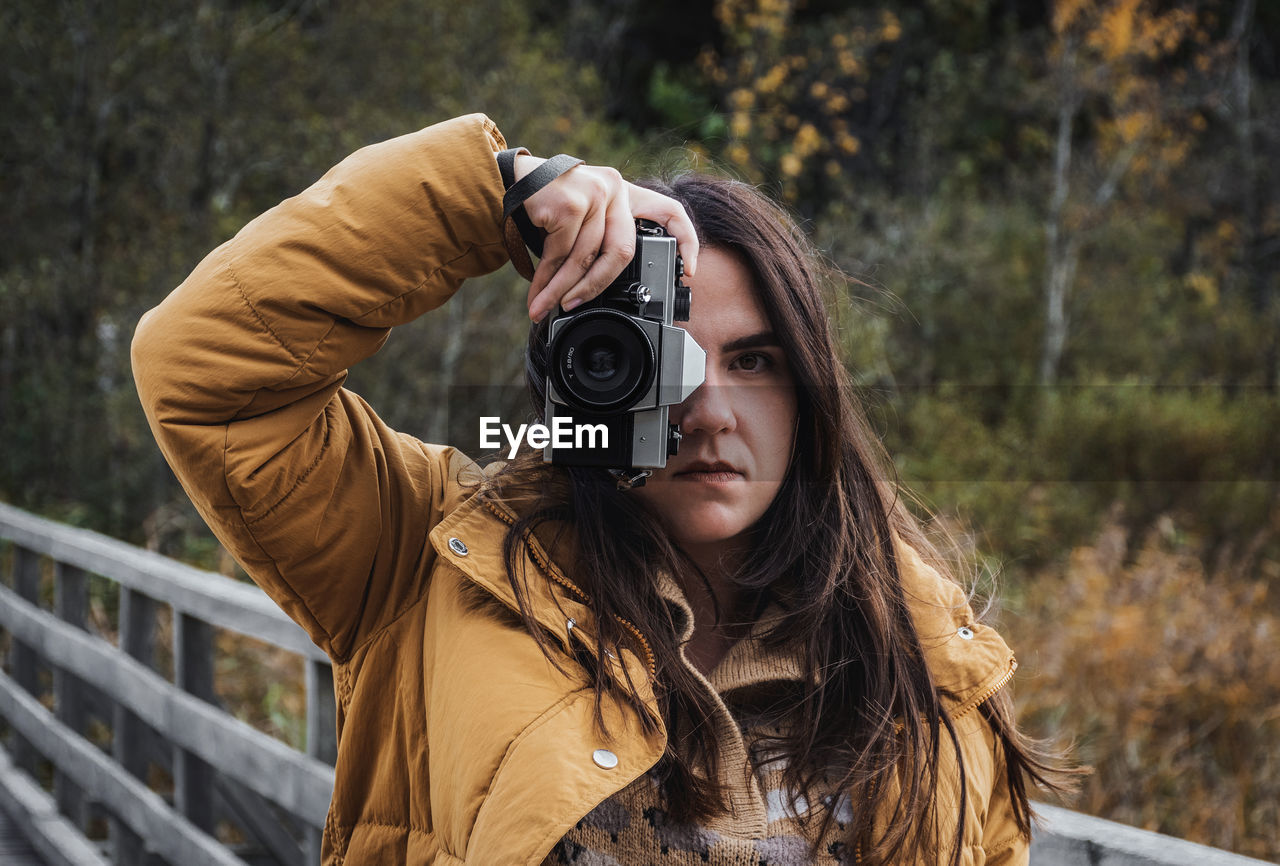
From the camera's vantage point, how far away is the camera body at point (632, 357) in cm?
121

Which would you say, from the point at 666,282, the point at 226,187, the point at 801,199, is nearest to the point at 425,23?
the point at 226,187

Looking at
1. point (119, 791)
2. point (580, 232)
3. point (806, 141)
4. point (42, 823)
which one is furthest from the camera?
point (806, 141)

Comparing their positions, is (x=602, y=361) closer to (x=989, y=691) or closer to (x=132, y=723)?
(x=989, y=691)

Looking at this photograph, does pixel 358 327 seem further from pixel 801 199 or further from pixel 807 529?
pixel 801 199

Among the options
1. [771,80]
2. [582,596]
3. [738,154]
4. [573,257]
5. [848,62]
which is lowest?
[582,596]

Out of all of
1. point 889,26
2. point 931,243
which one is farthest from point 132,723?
point 889,26

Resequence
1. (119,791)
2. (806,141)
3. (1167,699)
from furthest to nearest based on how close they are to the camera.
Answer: (806,141) → (1167,699) → (119,791)

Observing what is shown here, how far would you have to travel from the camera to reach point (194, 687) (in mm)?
2359

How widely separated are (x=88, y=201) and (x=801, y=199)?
8.02 meters

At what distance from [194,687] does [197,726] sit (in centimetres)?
11

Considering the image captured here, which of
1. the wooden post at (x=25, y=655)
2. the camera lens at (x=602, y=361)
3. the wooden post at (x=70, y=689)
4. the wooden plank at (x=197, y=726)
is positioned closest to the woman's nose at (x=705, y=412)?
the camera lens at (x=602, y=361)

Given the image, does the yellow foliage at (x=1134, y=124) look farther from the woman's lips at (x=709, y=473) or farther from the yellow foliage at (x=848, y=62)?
the woman's lips at (x=709, y=473)

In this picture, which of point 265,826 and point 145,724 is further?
point 145,724

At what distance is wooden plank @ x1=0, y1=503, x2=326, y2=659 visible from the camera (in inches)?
76.3
